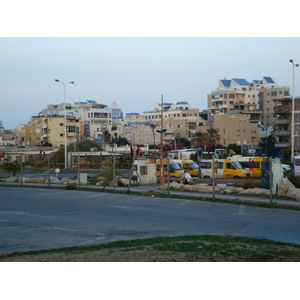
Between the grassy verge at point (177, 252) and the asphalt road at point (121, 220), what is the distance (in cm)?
130

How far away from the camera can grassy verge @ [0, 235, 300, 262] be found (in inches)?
321

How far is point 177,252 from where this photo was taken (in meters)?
8.62

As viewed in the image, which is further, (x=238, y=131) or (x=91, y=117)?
(x=91, y=117)

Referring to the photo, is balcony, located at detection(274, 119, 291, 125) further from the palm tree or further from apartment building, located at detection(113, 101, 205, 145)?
apartment building, located at detection(113, 101, 205, 145)

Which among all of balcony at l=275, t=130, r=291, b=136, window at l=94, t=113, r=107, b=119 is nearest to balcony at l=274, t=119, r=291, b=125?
balcony at l=275, t=130, r=291, b=136

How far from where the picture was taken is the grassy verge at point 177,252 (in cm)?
816

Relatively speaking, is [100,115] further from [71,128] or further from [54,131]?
[54,131]

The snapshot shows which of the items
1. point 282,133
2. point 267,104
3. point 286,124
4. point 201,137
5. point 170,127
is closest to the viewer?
point 282,133

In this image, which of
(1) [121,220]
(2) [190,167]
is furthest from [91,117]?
(1) [121,220]

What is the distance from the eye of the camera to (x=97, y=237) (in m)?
12.0

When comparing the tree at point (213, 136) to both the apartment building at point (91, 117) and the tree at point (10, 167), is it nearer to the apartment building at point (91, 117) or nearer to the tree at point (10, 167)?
the apartment building at point (91, 117)

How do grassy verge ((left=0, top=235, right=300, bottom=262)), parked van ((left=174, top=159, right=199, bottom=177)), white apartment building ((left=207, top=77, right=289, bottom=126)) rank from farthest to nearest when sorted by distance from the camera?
1. white apartment building ((left=207, top=77, right=289, bottom=126))
2. parked van ((left=174, top=159, right=199, bottom=177))
3. grassy verge ((left=0, top=235, right=300, bottom=262))

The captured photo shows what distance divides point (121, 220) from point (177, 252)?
695cm

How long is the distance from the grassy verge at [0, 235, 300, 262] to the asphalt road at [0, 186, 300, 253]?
4.28 ft
